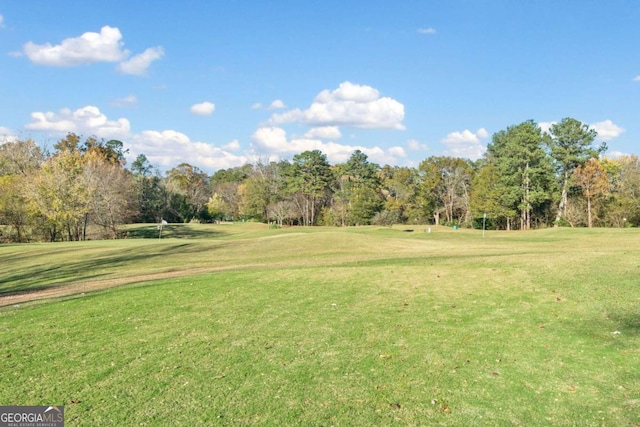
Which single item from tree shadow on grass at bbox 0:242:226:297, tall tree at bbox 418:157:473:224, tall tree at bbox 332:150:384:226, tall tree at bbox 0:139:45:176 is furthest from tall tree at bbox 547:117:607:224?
tall tree at bbox 0:139:45:176

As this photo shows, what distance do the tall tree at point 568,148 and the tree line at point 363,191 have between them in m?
0.13

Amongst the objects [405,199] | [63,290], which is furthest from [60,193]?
[405,199]

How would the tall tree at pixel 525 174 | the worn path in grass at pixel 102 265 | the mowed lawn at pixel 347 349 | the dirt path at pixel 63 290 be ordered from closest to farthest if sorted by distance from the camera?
the mowed lawn at pixel 347 349, the dirt path at pixel 63 290, the worn path in grass at pixel 102 265, the tall tree at pixel 525 174

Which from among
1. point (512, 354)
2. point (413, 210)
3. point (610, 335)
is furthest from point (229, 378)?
point (413, 210)

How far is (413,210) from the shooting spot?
235 ft

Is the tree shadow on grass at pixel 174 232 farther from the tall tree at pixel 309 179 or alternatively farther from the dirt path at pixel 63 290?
the dirt path at pixel 63 290

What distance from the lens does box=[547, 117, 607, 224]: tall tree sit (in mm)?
56969

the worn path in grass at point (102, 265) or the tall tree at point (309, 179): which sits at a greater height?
the tall tree at point (309, 179)

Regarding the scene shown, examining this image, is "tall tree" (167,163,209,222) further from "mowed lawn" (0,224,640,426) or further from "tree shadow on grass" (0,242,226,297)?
"mowed lawn" (0,224,640,426)

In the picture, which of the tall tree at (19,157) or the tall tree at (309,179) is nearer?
the tall tree at (19,157)

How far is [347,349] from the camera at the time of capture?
7.43m

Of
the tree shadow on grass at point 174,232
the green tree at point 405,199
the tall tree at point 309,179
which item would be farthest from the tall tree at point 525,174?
the tree shadow on grass at point 174,232

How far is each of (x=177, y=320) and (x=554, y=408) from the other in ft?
24.5

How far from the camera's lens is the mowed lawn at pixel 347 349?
211 inches
